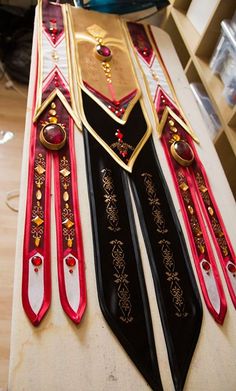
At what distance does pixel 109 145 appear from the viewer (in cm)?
92

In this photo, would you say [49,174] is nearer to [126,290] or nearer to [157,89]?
[126,290]

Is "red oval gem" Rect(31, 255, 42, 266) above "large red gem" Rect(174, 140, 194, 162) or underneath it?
underneath

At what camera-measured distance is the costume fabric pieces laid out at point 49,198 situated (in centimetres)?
64

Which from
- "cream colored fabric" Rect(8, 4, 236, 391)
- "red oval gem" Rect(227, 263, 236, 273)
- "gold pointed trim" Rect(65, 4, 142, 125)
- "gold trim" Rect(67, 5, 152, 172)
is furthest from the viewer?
"gold pointed trim" Rect(65, 4, 142, 125)

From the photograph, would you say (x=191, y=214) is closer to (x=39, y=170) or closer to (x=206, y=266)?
(x=206, y=266)

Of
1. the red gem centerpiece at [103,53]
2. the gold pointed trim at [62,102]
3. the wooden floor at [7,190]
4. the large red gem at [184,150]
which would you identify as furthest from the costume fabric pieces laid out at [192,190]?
the wooden floor at [7,190]

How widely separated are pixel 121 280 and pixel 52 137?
15.9 inches

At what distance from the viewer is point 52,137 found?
2.83ft

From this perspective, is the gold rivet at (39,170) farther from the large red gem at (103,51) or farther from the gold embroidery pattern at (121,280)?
the large red gem at (103,51)

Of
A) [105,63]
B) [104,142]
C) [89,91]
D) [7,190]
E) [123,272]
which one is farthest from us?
[7,190]

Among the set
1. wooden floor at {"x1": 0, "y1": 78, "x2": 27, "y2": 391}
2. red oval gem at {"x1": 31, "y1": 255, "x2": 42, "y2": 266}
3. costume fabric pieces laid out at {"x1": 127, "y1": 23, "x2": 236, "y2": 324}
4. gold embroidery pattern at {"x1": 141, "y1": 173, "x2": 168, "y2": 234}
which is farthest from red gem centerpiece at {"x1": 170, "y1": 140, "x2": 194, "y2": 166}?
wooden floor at {"x1": 0, "y1": 78, "x2": 27, "y2": 391}

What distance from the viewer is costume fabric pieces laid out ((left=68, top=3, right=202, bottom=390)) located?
65 centimetres

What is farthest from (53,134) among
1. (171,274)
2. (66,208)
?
(171,274)

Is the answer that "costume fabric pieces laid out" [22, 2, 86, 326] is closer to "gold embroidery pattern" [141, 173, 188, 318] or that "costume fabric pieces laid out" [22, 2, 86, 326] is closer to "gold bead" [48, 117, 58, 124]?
"gold bead" [48, 117, 58, 124]
